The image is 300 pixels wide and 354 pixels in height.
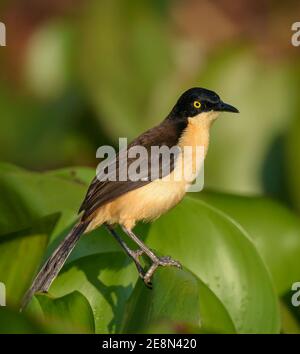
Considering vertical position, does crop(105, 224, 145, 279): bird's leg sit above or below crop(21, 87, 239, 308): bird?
below

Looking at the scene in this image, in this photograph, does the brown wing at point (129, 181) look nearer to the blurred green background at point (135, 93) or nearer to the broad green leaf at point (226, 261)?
the broad green leaf at point (226, 261)

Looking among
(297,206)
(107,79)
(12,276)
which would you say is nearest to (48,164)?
(107,79)

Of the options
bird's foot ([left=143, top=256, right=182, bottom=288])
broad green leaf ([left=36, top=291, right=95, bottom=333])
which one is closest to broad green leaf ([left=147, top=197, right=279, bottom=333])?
bird's foot ([left=143, top=256, right=182, bottom=288])

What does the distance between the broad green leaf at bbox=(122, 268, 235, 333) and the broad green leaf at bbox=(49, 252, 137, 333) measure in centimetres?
18

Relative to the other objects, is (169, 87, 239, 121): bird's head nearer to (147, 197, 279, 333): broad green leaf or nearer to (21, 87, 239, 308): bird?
(21, 87, 239, 308): bird

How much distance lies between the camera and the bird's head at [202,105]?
498 centimetres

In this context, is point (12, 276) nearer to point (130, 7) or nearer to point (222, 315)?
point (222, 315)

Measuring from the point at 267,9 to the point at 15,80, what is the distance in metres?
2.86

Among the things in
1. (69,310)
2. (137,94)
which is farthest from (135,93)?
(69,310)

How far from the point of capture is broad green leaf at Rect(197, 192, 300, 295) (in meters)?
4.37

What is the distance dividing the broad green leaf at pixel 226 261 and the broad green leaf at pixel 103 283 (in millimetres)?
276

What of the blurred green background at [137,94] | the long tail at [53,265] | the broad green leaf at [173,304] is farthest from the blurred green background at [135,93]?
the broad green leaf at [173,304]

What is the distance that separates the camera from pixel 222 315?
376 centimetres

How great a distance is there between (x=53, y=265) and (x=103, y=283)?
0.25 meters
